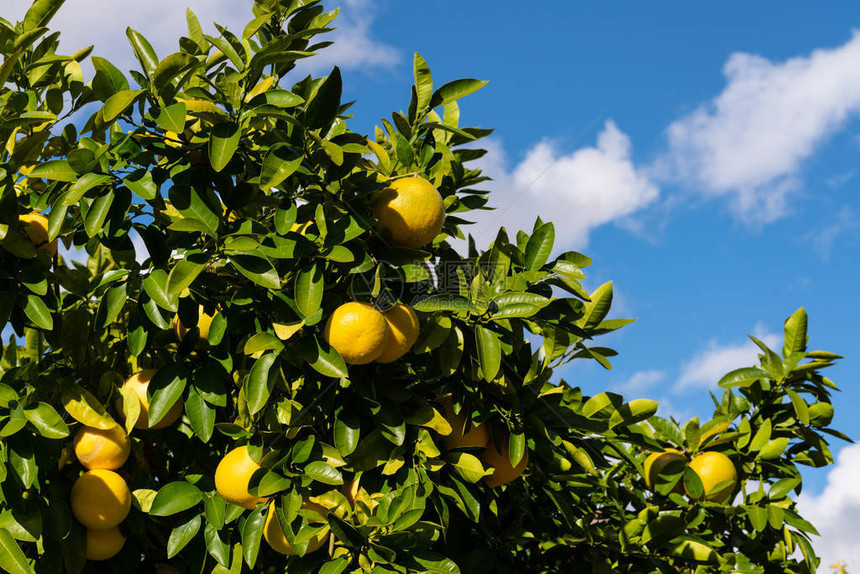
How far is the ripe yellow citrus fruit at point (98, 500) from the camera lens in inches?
86.1

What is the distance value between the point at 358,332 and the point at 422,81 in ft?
2.61

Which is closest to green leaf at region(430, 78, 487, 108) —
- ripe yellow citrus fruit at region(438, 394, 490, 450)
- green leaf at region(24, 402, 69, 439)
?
ripe yellow citrus fruit at region(438, 394, 490, 450)

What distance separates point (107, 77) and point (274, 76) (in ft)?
1.45

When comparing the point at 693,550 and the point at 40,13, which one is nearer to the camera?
the point at 40,13

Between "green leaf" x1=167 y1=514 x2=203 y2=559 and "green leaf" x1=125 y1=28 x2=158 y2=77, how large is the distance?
4.12ft

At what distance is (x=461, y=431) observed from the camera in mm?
2273

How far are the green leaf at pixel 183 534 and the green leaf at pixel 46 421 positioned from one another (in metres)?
0.42

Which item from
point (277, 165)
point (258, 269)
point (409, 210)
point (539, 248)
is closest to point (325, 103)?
point (277, 165)

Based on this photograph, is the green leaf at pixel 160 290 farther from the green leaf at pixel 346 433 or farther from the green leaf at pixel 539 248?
the green leaf at pixel 539 248

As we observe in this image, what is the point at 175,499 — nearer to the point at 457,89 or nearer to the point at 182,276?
the point at 182,276

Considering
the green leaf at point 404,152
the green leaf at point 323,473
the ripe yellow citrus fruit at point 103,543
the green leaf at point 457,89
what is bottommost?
the ripe yellow citrus fruit at point 103,543

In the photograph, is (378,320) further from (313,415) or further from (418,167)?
(418,167)

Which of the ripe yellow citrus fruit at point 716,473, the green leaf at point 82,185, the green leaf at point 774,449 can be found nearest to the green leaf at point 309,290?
the green leaf at point 82,185

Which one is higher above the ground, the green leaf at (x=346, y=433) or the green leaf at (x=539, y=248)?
the green leaf at (x=539, y=248)
